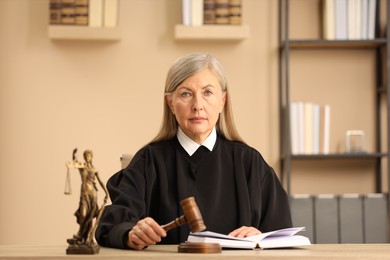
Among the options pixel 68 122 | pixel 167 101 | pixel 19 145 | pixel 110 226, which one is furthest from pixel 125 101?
pixel 110 226

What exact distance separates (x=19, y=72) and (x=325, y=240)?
193 centimetres

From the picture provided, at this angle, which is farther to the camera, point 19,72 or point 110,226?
point 19,72

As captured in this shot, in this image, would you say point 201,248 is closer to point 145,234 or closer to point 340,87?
point 145,234

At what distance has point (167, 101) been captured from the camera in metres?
2.47

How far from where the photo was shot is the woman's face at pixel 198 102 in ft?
7.75

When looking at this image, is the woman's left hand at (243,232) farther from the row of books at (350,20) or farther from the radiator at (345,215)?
the row of books at (350,20)

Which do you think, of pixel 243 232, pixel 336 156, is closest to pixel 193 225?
pixel 243 232

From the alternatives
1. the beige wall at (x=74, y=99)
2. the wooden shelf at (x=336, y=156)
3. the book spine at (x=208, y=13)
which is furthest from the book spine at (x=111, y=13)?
the wooden shelf at (x=336, y=156)


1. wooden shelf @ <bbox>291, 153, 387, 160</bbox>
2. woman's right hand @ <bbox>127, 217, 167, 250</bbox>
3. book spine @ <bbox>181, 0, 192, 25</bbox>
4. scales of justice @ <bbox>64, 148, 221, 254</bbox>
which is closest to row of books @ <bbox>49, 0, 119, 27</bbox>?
book spine @ <bbox>181, 0, 192, 25</bbox>

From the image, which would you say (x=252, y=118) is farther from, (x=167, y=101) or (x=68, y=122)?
(x=167, y=101)

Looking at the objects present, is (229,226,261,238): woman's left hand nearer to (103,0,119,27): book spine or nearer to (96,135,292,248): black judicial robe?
(96,135,292,248): black judicial robe

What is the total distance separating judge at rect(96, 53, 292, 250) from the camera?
233cm

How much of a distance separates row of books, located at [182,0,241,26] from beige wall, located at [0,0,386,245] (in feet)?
0.50

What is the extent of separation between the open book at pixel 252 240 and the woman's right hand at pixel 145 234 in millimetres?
74
